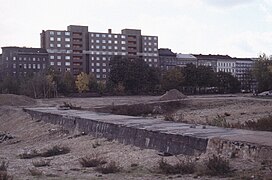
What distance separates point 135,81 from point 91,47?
146 feet

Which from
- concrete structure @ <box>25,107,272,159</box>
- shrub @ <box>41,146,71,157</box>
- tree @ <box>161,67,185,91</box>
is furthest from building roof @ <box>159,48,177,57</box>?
shrub @ <box>41,146,71,157</box>

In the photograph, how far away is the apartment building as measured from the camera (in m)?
133

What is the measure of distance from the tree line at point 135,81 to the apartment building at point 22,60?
101 ft

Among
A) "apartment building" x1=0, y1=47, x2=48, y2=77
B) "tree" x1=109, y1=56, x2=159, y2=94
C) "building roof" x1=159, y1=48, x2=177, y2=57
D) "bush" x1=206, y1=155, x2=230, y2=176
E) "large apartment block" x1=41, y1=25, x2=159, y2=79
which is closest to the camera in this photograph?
"bush" x1=206, y1=155, x2=230, y2=176

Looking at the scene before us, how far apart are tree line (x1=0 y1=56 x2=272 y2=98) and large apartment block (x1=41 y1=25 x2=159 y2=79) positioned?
3494 cm

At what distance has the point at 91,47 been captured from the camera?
14325cm

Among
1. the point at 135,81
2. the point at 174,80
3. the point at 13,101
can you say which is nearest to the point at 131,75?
the point at 135,81

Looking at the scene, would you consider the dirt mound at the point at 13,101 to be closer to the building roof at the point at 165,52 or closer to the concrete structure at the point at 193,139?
the concrete structure at the point at 193,139

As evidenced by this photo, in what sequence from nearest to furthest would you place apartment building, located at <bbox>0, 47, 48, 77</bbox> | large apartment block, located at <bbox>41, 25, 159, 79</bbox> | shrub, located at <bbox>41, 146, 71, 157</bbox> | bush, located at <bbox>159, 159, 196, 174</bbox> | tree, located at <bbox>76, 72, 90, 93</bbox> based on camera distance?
1. bush, located at <bbox>159, 159, 196, 174</bbox>
2. shrub, located at <bbox>41, 146, 71, 157</bbox>
3. tree, located at <bbox>76, 72, 90, 93</bbox>
4. apartment building, located at <bbox>0, 47, 48, 77</bbox>
5. large apartment block, located at <bbox>41, 25, 159, 79</bbox>

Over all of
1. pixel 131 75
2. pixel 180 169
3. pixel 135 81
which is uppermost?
pixel 131 75

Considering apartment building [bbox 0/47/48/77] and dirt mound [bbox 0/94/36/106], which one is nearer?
dirt mound [bbox 0/94/36/106]

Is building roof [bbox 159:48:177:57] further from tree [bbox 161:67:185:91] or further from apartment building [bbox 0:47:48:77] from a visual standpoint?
tree [bbox 161:67:185:91]

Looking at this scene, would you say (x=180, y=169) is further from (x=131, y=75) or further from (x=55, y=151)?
(x=131, y=75)

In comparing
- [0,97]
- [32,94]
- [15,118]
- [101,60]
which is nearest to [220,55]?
[101,60]
